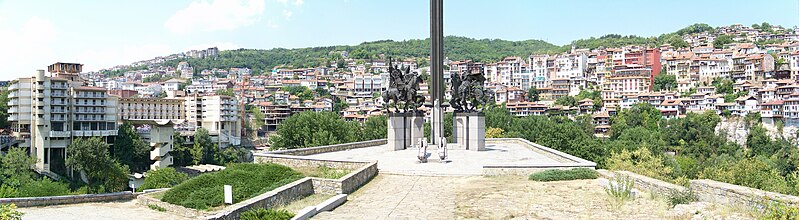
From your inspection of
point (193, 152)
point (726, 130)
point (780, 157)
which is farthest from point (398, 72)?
point (726, 130)

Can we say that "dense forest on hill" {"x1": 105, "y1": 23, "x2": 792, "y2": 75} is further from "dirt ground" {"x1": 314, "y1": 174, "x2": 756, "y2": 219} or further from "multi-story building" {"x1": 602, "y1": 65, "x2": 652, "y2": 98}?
"dirt ground" {"x1": 314, "y1": 174, "x2": 756, "y2": 219}

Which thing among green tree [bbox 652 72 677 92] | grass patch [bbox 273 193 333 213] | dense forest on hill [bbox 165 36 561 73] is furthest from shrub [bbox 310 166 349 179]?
dense forest on hill [bbox 165 36 561 73]

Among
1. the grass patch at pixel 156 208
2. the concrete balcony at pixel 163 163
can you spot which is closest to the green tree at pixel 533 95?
the concrete balcony at pixel 163 163

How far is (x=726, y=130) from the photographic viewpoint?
72750 mm

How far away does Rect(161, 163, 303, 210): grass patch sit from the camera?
11.0 meters

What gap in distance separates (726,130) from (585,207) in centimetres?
7462

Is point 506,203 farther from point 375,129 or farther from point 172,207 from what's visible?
point 375,129

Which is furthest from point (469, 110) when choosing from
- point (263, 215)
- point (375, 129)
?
point (375, 129)

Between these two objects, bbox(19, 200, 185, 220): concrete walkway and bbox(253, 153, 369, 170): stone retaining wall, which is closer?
bbox(19, 200, 185, 220): concrete walkway

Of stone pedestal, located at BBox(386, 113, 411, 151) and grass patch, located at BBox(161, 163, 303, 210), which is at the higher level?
stone pedestal, located at BBox(386, 113, 411, 151)

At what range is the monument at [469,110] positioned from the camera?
68.1ft

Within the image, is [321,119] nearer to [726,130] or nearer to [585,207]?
[585,207]

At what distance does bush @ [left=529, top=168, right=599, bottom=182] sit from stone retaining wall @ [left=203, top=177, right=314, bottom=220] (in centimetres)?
482

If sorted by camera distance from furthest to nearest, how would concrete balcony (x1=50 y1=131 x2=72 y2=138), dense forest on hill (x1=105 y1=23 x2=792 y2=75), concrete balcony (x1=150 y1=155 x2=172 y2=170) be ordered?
dense forest on hill (x1=105 y1=23 x2=792 y2=75) → concrete balcony (x1=150 y1=155 x2=172 y2=170) → concrete balcony (x1=50 y1=131 x2=72 y2=138)
